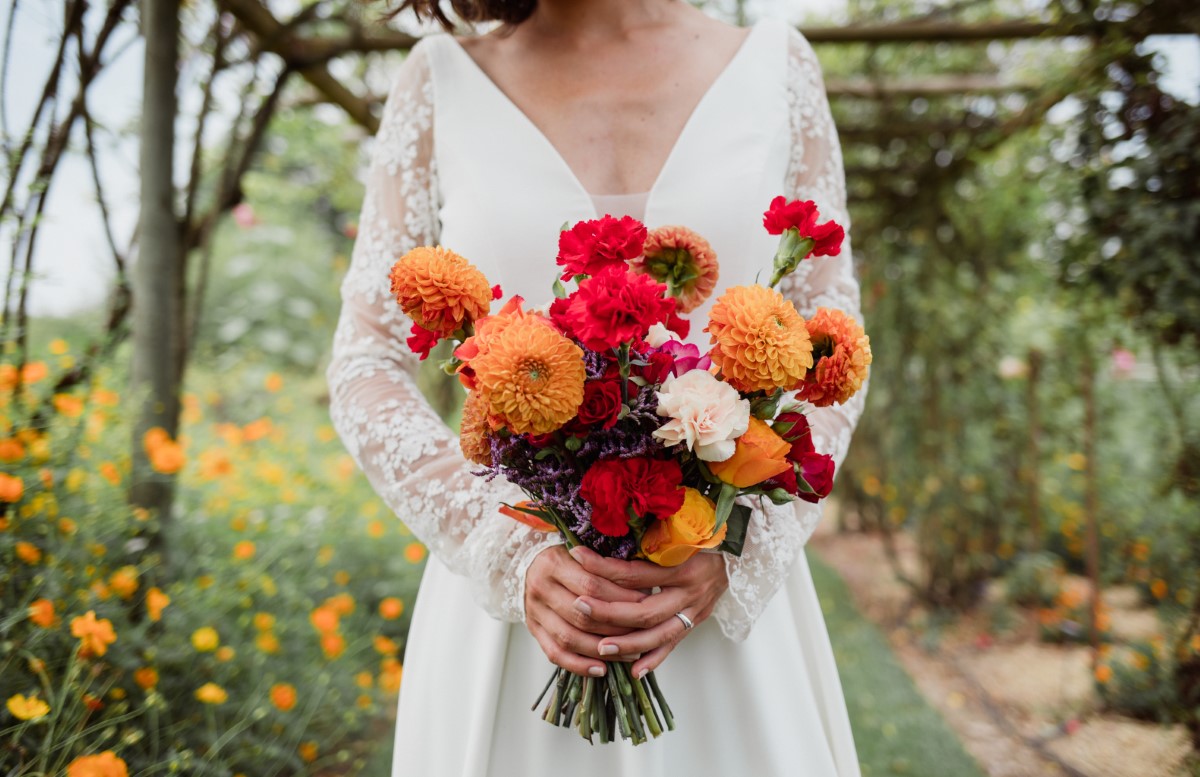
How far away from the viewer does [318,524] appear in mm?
3402

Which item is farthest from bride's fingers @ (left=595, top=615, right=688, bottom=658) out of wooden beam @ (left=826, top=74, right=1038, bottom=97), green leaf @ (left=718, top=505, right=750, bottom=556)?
wooden beam @ (left=826, top=74, right=1038, bottom=97)

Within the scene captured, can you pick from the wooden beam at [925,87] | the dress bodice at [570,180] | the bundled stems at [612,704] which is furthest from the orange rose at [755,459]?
the wooden beam at [925,87]

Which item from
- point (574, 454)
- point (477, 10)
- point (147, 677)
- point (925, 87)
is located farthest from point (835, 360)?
point (925, 87)

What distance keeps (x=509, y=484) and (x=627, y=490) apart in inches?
19.0

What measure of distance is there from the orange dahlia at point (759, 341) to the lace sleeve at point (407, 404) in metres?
Result: 0.44

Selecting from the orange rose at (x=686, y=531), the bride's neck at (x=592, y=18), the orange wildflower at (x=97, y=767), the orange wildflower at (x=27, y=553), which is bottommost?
the orange wildflower at (x=97, y=767)

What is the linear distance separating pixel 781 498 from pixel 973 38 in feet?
11.4

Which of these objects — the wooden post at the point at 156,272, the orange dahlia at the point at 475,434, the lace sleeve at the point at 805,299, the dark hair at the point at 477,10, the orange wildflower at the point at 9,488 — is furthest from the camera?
the wooden post at the point at 156,272

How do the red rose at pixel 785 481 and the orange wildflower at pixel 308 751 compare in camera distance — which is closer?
the red rose at pixel 785 481

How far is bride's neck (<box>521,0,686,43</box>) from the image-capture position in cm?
161

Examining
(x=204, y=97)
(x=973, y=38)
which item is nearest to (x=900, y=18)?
(x=973, y=38)

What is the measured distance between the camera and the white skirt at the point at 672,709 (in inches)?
49.7

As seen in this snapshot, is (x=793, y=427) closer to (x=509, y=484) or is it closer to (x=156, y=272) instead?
(x=509, y=484)

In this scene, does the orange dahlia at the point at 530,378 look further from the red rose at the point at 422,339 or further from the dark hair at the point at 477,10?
the dark hair at the point at 477,10
